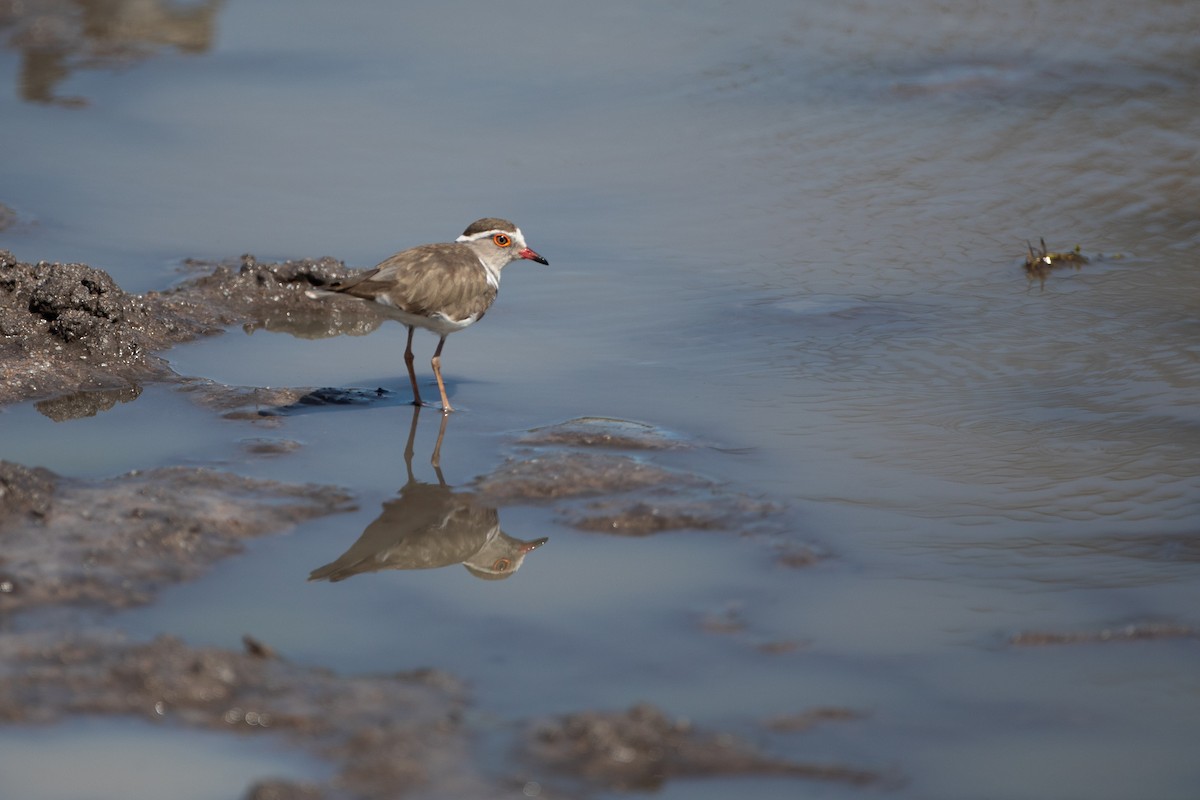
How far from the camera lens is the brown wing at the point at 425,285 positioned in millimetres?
8078

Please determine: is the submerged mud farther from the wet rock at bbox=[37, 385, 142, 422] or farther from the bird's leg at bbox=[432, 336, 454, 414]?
the bird's leg at bbox=[432, 336, 454, 414]

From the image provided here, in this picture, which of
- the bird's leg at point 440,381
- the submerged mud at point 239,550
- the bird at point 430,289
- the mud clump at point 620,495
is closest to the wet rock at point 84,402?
the submerged mud at point 239,550

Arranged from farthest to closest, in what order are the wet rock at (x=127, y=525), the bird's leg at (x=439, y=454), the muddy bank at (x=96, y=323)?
the muddy bank at (x=96, y=323) < the bird's leg at (x=439, y=454) < the wet rock at (x=127, y=525)

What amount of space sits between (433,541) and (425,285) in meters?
2.05

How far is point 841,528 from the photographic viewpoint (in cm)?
662

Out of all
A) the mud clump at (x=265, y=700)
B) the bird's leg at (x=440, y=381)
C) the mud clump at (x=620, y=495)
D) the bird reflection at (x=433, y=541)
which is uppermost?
the bird's leg at (x=440, y=381)

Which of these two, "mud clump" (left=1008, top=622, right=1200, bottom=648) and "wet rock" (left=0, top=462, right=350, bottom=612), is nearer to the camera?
"mud clump" (left=1008, top=622, right=1200, bottom=648)

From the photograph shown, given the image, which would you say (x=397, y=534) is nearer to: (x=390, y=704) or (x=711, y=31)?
(x=390, y=704)

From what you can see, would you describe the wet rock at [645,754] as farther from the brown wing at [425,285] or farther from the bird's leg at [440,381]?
the brown wing at [425,285]

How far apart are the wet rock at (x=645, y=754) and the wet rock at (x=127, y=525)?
1.98 meters

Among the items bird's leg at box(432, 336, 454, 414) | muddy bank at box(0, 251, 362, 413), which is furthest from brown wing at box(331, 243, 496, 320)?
muddy bank at box(0, 251, 362, 413)

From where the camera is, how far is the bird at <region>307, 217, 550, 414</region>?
808 cm

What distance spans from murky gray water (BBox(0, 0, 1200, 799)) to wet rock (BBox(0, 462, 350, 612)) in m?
Answer: 0.18

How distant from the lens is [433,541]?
654 centimetres
